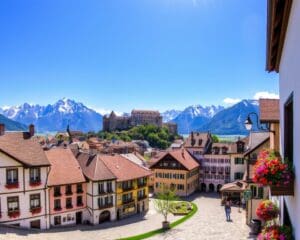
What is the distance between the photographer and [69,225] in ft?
135

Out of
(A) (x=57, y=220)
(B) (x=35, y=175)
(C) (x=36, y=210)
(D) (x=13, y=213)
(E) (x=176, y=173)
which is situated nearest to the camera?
(D) (x=13, y=213)

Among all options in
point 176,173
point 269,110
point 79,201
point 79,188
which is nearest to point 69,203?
point 79,201

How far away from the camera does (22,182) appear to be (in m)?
36.6

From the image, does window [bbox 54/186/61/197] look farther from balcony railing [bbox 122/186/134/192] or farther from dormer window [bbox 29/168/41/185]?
balcony railing [bbox 122/186/134/192]

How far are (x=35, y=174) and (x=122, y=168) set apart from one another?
48.2 feet

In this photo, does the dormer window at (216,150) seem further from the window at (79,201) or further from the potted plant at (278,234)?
the potted plant at (278,234)

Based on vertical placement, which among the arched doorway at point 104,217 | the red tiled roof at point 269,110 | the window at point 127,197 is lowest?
the arched doorway at point 104,217

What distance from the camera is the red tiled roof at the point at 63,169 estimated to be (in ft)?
135

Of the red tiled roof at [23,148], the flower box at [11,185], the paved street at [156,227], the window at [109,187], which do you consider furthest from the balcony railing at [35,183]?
the window at [109,187]

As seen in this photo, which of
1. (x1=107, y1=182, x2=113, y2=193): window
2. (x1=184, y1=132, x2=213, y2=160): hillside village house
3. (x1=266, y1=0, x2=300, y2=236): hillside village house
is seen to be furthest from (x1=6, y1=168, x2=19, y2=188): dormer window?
(x1=184, y1=132, x2=213, y2=160): hillside village house

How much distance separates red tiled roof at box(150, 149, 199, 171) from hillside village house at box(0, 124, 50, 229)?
31.8 m

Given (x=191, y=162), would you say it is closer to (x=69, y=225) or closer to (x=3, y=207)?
(x=69, y=225)

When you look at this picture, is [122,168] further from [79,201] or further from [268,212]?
[268,212]

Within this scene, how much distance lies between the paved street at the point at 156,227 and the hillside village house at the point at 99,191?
77.4 inches
